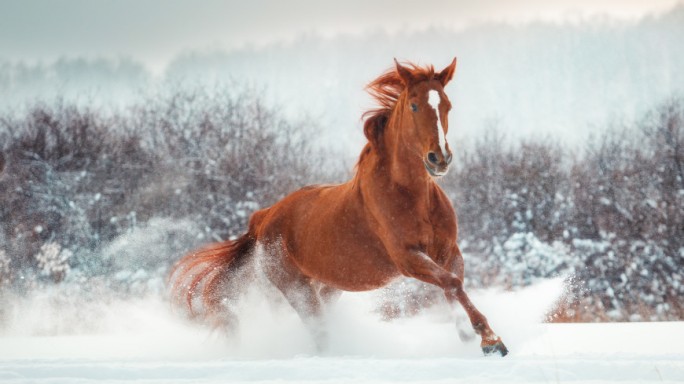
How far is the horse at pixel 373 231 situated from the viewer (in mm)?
5508

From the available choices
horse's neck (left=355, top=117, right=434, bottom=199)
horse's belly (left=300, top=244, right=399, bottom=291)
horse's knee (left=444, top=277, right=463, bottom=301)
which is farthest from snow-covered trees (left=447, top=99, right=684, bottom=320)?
horse's knee (left=444, top=277, right=463, bottom=301)

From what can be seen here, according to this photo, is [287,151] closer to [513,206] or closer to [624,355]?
[513,206]

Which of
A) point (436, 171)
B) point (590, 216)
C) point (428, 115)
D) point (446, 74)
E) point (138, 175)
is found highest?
point (446, 74)

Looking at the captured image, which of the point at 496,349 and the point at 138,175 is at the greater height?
the point at 496,349

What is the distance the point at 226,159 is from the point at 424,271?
14.7 m

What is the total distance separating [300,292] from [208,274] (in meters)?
1.11

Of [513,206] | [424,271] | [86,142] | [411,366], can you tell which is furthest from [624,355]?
[86,142]

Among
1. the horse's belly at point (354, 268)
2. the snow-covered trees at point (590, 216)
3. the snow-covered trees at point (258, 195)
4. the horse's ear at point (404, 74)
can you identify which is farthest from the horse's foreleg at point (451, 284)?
the snow-covered trees at point (590, 216)

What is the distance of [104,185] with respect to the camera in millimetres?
19766

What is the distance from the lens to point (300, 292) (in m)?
7.12

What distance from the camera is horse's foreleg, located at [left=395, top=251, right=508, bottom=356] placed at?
4.93 metres

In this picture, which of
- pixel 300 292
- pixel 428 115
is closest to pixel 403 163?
pixel 428 115

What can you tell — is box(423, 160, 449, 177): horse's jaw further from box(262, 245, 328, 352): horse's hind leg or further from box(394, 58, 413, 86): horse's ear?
box(262, 245, 328, 352): horse's hind leg

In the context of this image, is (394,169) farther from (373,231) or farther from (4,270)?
(4,270)
